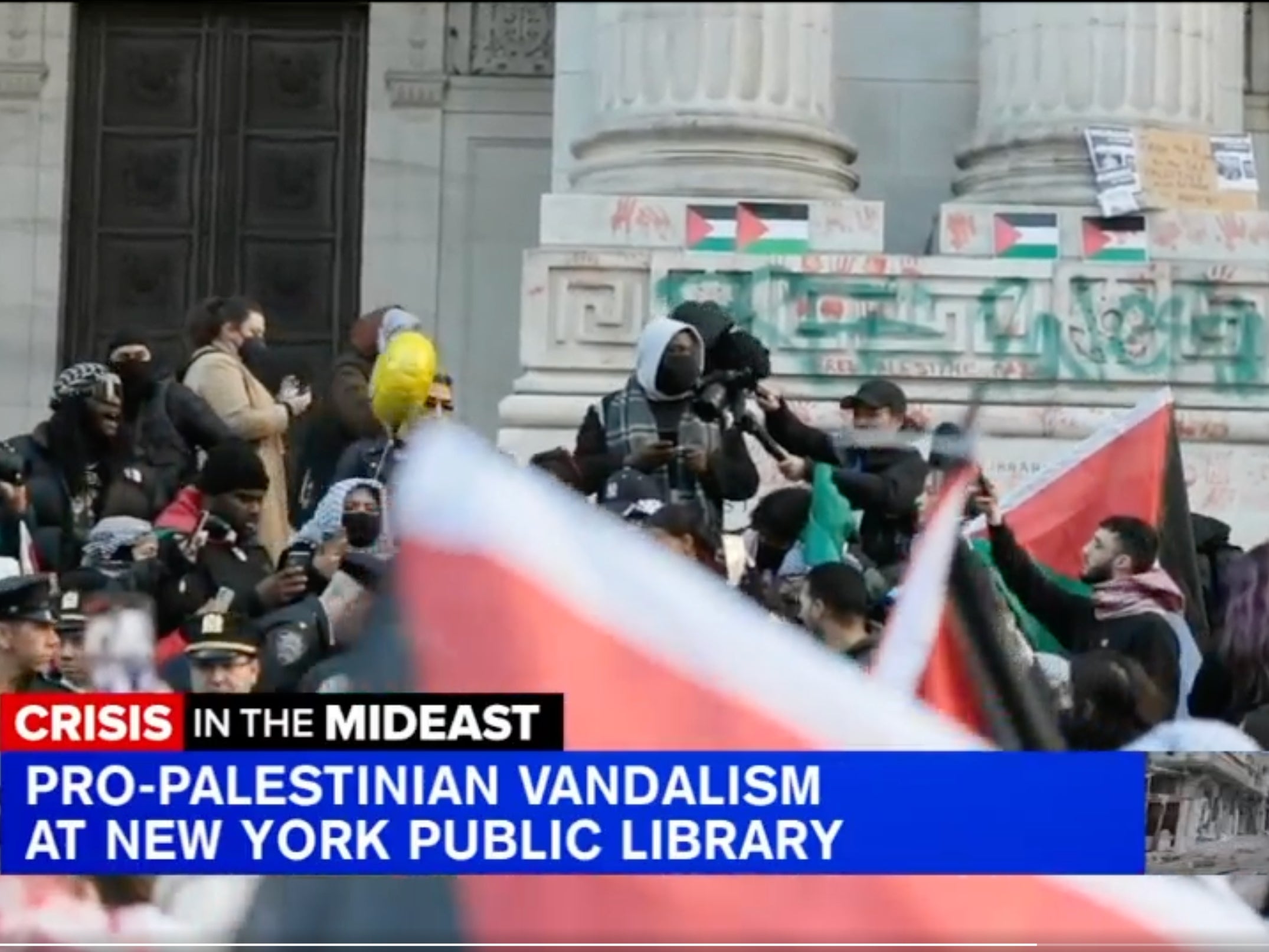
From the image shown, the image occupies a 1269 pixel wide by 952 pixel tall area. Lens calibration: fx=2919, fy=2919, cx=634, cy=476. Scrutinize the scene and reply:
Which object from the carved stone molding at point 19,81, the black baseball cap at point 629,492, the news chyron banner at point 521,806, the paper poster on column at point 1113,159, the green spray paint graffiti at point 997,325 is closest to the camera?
the news chyron banner at point 521,806

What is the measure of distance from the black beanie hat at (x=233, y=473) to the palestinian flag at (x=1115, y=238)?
5.69 meters

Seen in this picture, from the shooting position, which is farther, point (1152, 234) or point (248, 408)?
point (1152, 234)

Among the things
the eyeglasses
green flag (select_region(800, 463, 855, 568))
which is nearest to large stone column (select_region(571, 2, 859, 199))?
the eyeglasses

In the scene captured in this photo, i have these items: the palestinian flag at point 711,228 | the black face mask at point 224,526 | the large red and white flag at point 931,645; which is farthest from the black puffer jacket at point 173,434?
the large red and white flag at point 931,645

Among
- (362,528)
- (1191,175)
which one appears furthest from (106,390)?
(1191,175)

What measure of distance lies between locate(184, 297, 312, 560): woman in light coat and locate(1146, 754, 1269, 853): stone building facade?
565 centimetres

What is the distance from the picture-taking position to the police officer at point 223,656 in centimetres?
627

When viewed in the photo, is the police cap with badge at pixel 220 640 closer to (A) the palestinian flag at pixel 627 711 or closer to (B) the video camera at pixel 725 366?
(A) the palestinian flag at pixel 627 711

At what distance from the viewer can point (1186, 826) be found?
475 cm

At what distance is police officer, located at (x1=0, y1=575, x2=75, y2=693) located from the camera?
22.9 feet

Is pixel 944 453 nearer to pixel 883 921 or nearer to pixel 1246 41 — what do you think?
pixel 883 921

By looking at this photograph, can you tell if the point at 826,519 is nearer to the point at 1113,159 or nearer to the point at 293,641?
the point at 293,641

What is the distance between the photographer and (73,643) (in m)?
7.39

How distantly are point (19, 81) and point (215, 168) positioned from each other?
49.8 inches
